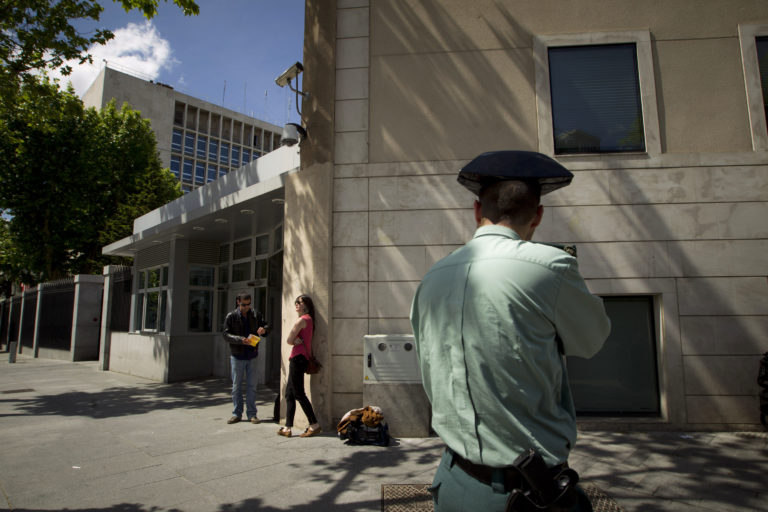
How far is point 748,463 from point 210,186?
34.5ft

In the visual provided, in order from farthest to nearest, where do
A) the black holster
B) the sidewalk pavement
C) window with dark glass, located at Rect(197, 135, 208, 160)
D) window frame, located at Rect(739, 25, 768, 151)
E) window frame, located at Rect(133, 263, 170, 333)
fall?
1. window with dark glass, located at Rect(197, 135, 208, 160)
2. window frame, located at Rect(133, 263, 170, 333)
3. window frame, located at Rect(739, 25, 768, 151)
4. the sidewalk pavement
5. the black holster

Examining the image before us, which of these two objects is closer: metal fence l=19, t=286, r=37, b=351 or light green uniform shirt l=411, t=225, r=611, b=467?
light green uniform shirt l=411, t=225, r=611, b=467

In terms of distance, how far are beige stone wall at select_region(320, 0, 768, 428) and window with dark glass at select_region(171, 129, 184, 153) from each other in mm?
54378

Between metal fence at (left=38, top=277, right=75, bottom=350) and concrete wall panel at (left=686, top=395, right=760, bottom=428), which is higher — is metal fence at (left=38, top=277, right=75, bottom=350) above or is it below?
above

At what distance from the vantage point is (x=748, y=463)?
503cm

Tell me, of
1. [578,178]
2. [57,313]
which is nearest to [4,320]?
[57,313]

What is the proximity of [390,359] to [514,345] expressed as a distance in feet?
17.1

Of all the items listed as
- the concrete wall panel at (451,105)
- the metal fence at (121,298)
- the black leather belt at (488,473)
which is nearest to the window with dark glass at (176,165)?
the metal fence at (121,298)

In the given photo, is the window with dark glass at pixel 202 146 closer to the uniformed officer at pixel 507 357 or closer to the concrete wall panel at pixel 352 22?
the concrete wall panel at pixel 352 22

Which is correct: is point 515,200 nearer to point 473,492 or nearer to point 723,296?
point 473,492

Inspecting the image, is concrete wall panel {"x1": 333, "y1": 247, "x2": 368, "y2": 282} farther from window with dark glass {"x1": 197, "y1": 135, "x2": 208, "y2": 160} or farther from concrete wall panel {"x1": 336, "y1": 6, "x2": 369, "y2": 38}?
window with dark glass {"x1": 197, "y1": 135, "x2": 208, "y2": 160}

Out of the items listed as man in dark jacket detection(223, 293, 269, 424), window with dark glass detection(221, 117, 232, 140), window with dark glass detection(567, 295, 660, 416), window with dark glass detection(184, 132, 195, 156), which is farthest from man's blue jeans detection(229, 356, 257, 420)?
window with dark glass detection(221, 117, 232, 140)

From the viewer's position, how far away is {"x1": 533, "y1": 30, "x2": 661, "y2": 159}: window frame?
271 inches

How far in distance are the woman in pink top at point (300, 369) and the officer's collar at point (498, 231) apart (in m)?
5.26
